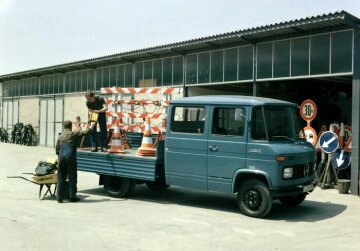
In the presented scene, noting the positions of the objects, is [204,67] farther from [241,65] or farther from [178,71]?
[241,65]

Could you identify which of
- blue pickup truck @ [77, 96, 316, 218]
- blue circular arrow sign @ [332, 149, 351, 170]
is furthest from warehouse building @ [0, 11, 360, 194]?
blue pickup truck @ [77, 96, 316, 218]

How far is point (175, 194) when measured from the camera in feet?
36.9

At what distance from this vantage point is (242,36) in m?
14.9

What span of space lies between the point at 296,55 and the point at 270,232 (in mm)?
8148

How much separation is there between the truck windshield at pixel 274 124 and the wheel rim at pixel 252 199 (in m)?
1.07

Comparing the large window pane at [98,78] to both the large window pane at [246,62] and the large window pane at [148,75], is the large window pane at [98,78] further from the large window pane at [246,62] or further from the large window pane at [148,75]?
the large window pane at [246,62]

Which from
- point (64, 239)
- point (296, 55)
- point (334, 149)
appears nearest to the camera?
point (64, 239)

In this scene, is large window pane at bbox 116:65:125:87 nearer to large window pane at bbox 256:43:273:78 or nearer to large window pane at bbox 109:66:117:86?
large window pane at bbox 109:66:117:86

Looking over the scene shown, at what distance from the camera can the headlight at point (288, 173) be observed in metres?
8.29

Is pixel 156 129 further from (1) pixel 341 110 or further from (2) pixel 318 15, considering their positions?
(1) pixel 341 110

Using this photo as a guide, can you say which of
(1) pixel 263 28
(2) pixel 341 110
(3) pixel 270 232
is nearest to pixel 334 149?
(1) pixel 263 28

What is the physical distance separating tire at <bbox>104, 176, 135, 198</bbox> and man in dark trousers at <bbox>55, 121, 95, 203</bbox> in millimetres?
893

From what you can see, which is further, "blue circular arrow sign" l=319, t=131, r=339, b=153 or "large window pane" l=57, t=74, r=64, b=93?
"large window pane" l=57, t=74, r=64, b=93

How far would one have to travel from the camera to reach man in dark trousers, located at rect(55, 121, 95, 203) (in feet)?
32.2
